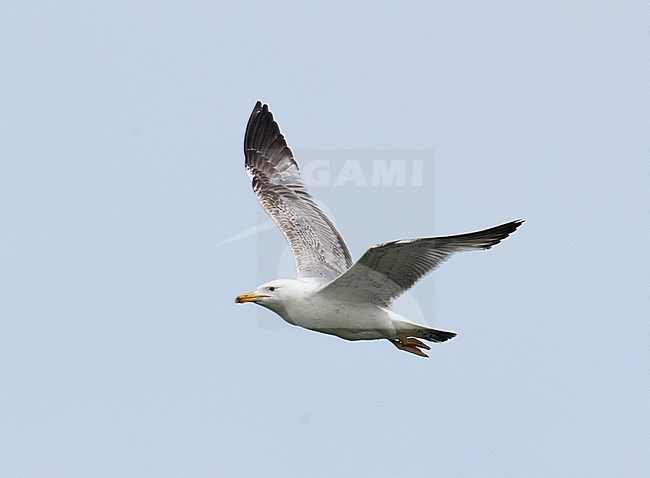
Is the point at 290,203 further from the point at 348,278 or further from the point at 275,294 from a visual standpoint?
the point at 348,278

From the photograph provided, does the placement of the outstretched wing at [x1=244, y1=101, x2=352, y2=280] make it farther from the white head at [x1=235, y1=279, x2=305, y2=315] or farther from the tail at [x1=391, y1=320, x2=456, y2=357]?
the tail at [x1=391, y1=320, x2=456, y2=357]

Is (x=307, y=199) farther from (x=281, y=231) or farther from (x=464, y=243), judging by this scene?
(x=464, y=243)

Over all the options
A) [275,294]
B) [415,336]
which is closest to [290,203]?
[275,294]

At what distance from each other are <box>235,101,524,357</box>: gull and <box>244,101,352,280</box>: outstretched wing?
0.01 metres

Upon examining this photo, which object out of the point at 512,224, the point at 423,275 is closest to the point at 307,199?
the point at 423,275

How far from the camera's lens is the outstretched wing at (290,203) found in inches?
635

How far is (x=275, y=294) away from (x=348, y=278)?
113 centimetres

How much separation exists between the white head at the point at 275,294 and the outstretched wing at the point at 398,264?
407 mm

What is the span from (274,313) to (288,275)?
6.73 feet

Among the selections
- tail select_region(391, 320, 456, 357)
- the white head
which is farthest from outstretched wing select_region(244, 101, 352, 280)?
tail select_region(391, 320, 456, 357)

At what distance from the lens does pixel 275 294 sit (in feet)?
47.3

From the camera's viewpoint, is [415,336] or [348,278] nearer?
[348,278]

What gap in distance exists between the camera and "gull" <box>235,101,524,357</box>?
42.8 feet

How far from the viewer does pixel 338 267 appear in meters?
16.1
